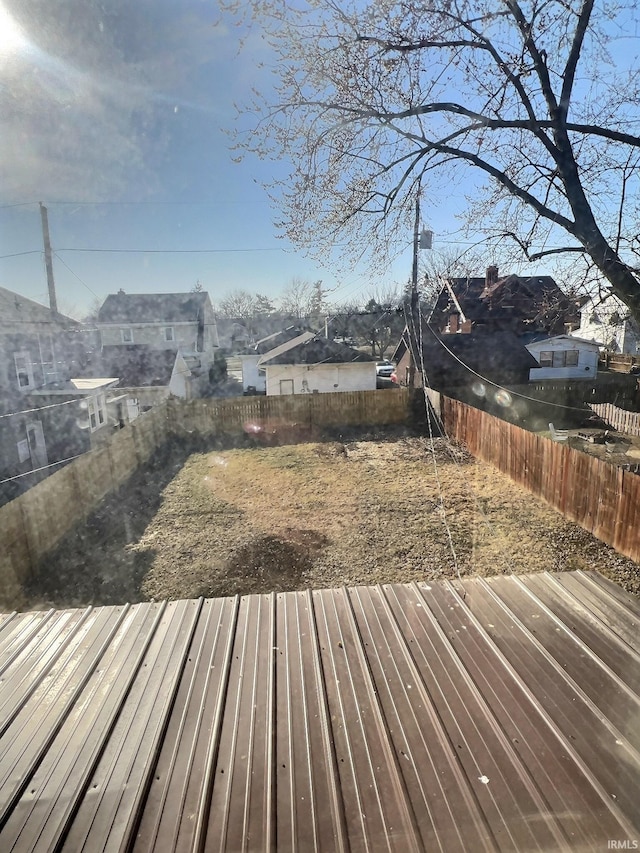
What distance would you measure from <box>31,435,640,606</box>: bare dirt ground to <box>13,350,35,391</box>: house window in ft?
6.49

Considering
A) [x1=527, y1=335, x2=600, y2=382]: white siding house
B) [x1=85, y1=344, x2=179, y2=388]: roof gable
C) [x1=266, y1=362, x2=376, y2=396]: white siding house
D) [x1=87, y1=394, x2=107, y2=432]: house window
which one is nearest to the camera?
[x1=87, y1=394, x2=107, y2=432]: house window

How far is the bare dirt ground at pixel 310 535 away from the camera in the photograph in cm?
427

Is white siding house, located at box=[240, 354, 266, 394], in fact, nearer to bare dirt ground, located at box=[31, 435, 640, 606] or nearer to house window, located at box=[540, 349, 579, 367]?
bare dirt ground, located at box=[31, 435, 640, 606]

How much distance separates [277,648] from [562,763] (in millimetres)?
1012

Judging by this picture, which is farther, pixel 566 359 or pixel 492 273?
pixel 566 359

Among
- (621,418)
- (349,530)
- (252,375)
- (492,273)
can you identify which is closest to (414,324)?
(492,273)

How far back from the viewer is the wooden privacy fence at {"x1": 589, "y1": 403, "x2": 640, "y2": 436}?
10336 mm

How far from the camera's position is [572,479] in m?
5.48

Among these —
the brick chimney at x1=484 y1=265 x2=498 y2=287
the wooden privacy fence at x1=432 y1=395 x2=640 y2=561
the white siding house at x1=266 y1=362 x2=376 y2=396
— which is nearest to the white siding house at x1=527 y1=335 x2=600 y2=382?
the white siding house at x1=266 y1=362 x2=376 y2=396

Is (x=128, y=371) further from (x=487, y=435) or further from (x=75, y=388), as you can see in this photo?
(x=487, y=435)

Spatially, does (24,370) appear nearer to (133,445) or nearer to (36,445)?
(36,445)

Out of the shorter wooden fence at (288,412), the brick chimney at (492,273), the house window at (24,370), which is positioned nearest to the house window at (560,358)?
the shorter wooden fence at (288,412)

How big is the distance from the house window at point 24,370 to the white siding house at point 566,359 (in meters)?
16.2

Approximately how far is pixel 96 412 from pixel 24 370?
342 centimetres
